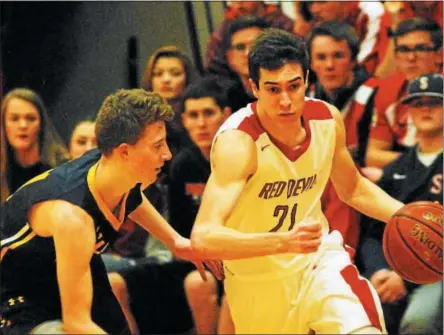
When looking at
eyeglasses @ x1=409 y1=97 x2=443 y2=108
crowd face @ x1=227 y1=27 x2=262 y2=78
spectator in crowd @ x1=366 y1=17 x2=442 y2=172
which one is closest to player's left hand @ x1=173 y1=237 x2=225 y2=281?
crowd face @ x1=227 y1=27 x2=262 y2=78

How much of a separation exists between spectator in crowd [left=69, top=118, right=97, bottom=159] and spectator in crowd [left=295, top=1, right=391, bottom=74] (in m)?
0.67

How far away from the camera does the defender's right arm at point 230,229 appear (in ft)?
6.47

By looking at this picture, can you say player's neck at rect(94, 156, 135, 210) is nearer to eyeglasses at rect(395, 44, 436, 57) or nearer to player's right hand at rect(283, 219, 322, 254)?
player's right hand at rect(283, 219, 322, 254)

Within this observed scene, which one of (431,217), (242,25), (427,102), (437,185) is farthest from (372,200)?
(242,25)

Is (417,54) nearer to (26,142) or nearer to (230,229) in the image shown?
(230,229)

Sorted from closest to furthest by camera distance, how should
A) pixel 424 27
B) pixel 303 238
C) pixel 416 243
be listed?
pixel 303 238
pixel 416 243
pixel 424 27

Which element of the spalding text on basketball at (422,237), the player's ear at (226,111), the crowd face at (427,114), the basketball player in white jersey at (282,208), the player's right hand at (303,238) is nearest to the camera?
the player's right hand at (303,238)

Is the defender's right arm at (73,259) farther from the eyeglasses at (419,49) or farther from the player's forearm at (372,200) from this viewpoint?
the eyeglasses at (419,49)

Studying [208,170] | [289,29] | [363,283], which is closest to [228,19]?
[289,29]

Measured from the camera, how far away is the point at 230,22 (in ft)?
8.57

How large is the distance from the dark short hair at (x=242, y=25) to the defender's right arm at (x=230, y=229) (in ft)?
1.74

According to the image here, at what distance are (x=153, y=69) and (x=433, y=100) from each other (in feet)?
2.51

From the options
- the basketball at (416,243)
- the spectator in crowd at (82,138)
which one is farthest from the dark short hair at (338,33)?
the spectator in crowd at (82,138)

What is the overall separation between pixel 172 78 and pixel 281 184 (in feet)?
1.70
